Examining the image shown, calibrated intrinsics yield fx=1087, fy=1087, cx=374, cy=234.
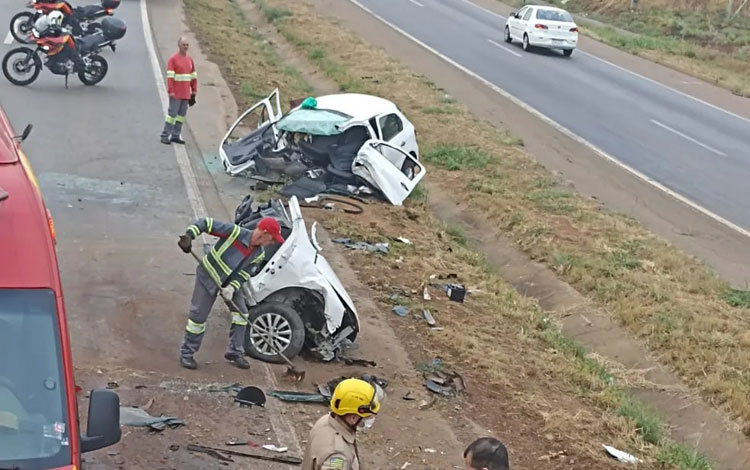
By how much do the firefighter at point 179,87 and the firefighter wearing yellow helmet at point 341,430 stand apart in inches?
488

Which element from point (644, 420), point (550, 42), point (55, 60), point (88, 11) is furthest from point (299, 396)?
point (550, 42)

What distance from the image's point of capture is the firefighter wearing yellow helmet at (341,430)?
5.83 metres

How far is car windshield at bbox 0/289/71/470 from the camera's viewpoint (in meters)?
5.09

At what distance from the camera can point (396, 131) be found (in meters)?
17.8

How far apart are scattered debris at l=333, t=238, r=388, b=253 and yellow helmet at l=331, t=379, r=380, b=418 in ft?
28.4

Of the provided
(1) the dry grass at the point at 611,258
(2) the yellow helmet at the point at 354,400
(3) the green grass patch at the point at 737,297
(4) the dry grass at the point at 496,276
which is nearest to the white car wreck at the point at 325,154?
(4) the dry grass at the point at 496,276

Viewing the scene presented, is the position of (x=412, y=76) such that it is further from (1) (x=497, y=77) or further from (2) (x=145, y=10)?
(2) (x=145, y=10)

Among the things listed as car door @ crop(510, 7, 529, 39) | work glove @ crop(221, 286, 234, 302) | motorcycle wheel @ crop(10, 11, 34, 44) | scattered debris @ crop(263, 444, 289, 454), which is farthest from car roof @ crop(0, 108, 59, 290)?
car door @ crop(510, 7, 529, 39)

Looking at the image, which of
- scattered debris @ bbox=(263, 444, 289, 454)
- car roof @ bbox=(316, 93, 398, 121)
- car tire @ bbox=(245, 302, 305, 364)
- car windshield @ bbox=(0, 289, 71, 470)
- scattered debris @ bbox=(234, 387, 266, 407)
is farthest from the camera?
car roof @ bbox=(316, 93, 398, 121)

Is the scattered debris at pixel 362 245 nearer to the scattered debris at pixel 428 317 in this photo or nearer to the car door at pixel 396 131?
the scattered debris at pixel 428 317

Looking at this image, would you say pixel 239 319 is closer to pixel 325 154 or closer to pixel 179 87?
pixel 325 154

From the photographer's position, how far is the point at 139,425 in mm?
8445

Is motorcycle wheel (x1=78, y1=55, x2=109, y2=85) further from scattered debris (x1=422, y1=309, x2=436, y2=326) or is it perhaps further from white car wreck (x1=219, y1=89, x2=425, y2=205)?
scattered debris (x1=422, y1=309, x2=436, y2=326)

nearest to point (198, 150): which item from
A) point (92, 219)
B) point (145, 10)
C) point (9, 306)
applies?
point (92, 219)
